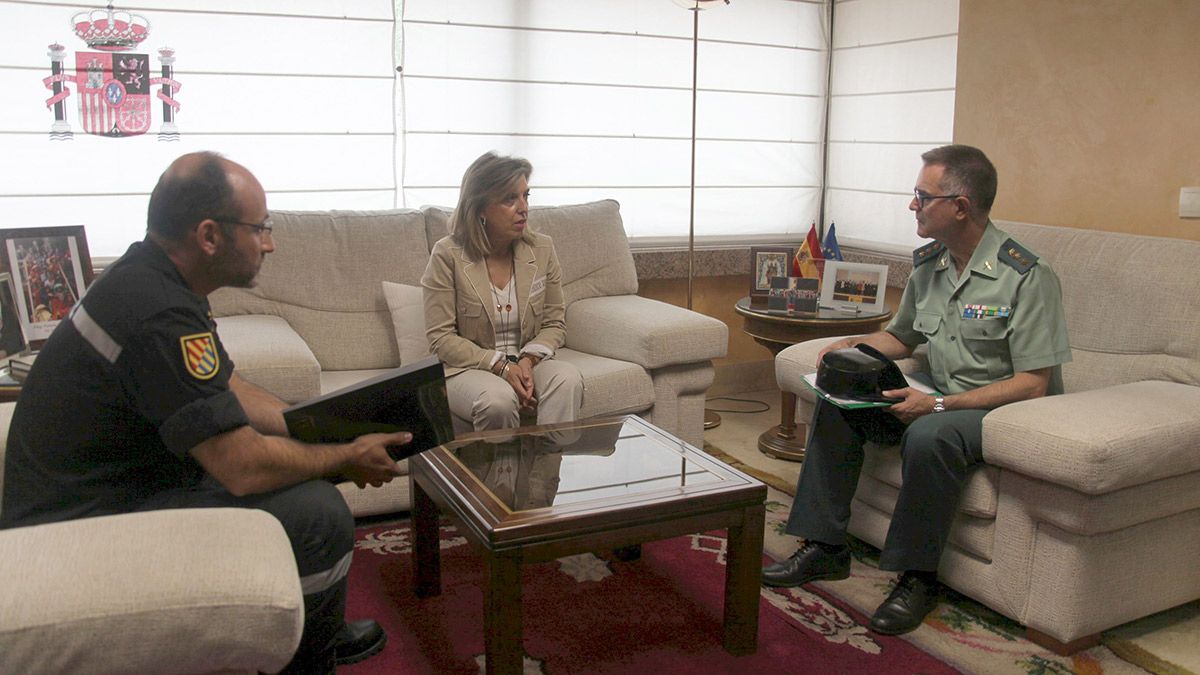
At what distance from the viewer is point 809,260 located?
3.81m

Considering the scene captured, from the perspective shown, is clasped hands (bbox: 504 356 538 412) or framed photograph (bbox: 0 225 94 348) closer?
framed photograph (bbox: 0 225 94 348)

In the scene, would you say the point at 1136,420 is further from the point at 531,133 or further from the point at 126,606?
the point at 531,133

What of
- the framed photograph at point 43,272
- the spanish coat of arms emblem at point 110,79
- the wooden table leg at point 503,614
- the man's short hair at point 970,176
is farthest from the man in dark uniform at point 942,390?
the spanish coat of arms emblem at point 110,79

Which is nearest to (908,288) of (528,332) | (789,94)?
(528,332)

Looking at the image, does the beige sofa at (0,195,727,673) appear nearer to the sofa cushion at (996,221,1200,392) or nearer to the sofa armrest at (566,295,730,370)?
the sofa armrest at (566,295,730,370)

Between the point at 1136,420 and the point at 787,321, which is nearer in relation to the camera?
the point at 1136,420

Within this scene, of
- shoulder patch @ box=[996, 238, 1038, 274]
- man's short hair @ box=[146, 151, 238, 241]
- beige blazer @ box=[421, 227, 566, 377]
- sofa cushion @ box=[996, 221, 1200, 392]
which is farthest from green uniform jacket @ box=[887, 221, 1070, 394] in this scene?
man's short hair @ box=[146, 151, 238, 241]

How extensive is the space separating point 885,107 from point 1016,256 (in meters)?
1.92

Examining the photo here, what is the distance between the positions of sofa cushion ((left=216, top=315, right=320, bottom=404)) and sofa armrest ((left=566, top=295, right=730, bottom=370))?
1.00 metres

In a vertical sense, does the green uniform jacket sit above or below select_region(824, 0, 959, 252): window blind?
below

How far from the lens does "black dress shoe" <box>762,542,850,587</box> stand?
8.63ft

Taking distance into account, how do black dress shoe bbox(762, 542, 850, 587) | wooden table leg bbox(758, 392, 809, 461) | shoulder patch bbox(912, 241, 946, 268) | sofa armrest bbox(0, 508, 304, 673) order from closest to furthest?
1. sofa armrest bbox(0, 508, 304, 673)
2. black dress shoe bbox(762, 542, 850, 587)
3. shoulder patch bbox(912, 241, 946, 268)
4. wooden table leg bbox(758, 392, 809, 461)

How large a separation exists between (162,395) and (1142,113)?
2.84 metres

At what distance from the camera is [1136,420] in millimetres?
2246
